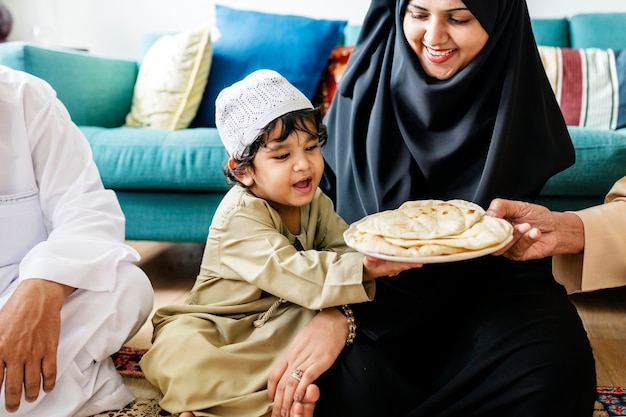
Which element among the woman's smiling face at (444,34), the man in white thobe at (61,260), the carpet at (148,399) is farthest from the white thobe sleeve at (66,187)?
the woman's smiling face at (444,34)

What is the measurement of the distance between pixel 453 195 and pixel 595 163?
940 mm

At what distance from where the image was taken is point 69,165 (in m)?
1.39

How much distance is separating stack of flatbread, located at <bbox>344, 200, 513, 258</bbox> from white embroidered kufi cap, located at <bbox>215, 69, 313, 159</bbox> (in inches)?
12.6

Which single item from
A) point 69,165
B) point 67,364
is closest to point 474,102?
point 69,165

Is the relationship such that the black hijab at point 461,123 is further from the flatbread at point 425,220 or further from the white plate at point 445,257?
the white plate at point 445,257

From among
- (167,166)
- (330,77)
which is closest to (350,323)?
(167,166)

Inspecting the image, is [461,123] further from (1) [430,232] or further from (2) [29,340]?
(2) [29,340]

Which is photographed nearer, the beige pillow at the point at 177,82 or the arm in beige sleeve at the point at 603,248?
the arm in beige sleeve at the point at 603,248

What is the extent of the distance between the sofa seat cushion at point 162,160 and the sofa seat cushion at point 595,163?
1286 millimetres

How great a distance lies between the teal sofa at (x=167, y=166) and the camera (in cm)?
210

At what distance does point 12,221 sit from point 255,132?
1.97ft

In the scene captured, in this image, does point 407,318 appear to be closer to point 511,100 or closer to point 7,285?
point 511,100

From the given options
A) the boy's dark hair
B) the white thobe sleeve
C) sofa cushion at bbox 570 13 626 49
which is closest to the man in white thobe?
the white thobe sleeve

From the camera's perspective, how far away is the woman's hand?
3.81 feet
